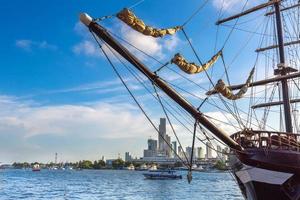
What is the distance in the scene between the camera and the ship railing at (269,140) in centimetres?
1716

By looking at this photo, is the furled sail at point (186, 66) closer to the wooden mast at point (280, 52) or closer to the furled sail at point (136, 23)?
the furled sail at point (136, 23)

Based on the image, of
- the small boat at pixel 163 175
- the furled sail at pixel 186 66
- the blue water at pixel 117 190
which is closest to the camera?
the furled sail at pixel 186 66

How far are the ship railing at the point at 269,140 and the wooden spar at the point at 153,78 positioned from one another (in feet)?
3.80

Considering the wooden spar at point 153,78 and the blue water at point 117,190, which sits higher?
the wooden spar at point 153,78

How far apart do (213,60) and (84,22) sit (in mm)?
7011

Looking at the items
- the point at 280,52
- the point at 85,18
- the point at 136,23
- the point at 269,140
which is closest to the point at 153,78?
the point at 136,23

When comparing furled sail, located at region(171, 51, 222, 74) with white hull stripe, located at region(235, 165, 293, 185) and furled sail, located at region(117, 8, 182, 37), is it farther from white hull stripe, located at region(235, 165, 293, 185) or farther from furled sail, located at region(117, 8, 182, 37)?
white hull stripe, located at region(235, 165, 293, 185)

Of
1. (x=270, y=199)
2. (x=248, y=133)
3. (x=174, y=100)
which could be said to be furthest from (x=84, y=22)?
(x=270, y=199)

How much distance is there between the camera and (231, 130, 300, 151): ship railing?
17.2m

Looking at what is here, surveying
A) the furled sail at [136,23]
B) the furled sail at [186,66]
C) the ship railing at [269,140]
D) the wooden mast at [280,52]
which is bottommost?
the ship railing at [269,140]

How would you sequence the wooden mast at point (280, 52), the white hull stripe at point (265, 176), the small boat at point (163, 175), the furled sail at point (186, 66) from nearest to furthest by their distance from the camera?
1. the furled sail at point (186, 66)
2. the white hull stripe at point (265, 176)
3. the wooden mast at point (280, 52)
4. the small boat at point (163, 175)

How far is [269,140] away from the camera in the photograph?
17.1 m

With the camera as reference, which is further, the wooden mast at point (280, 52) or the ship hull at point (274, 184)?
the wooden mast at point (280, 52)

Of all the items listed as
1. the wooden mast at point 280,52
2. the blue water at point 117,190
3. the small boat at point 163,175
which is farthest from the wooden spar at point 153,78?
the small boat at point 163,175
